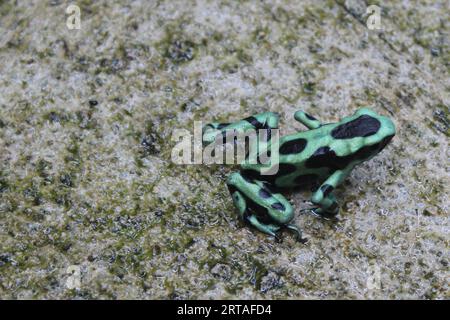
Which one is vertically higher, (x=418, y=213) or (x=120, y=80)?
(x=120, y=80)

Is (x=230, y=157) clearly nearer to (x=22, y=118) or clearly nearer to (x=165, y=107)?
(x=165, y=107)

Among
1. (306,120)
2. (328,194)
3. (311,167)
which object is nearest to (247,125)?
(306,120)

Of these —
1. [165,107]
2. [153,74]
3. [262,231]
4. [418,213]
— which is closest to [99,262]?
[262,231]

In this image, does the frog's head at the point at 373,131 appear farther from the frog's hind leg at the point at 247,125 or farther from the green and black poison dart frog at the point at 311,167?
the frog's hind leg at the point at 247,125

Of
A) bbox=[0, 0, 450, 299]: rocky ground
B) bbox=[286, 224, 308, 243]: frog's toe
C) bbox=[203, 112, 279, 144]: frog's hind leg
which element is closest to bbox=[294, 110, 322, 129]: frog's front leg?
bbox=[203, 112, 279, 144]: frog's hind leg

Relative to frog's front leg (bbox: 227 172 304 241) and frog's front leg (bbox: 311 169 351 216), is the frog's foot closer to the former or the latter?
frog's front leg (bbox: 311 169 351 216)
